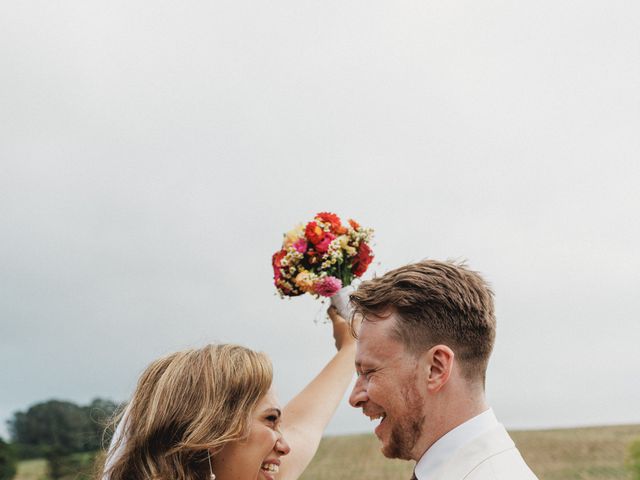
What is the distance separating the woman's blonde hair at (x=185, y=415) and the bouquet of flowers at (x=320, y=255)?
2.51m

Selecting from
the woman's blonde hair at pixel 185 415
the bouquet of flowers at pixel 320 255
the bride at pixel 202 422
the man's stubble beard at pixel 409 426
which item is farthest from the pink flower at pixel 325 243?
the man's stubble beard at pixel 409 426

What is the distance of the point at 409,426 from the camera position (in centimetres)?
429

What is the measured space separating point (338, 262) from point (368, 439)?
162 feet

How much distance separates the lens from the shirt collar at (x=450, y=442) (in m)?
4.10

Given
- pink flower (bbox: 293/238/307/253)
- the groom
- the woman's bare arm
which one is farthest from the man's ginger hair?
pink flower (bbox: 293/238/307/253)

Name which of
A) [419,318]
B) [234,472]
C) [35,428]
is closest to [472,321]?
[419,318]

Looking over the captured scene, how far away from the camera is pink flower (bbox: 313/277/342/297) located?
716 centimetres

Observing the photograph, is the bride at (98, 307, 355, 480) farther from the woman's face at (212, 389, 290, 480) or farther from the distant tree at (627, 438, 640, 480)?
the distant tree at (627, 438, 640, 480)

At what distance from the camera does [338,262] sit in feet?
24.5

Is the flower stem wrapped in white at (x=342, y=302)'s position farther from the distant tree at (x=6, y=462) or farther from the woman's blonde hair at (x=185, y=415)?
the distant tree at (x=6, y=462)

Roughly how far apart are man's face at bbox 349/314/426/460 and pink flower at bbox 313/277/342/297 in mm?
2572

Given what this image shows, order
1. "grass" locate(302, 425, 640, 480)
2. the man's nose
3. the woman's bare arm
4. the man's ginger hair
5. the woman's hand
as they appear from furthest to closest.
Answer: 1. "grass" locate(302, 425, 640, 480)
2. the woman's hand
3. the woman's bare arm
4. the man's nose
5. the man's ginger hair

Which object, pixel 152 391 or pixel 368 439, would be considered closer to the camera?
pixel 152 391

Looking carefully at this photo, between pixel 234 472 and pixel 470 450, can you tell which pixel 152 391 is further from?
pixel 470 450
